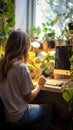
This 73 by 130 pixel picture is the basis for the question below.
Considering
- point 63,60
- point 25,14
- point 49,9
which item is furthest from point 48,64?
point 25,14

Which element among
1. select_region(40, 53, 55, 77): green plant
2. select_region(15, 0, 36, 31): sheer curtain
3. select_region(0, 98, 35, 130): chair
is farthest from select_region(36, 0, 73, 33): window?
select_region(0, 98, 35, 130): chair

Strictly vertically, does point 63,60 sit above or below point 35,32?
below

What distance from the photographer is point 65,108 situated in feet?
9.02

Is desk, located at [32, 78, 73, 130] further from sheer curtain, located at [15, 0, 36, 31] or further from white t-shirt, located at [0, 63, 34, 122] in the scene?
sheer curtain, located at [15, 0, 36, 31]

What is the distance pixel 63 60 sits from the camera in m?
2.59

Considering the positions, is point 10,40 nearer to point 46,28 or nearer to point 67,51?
point 67,51

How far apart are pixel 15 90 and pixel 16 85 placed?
0.04 meters

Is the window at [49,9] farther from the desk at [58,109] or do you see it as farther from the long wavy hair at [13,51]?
the long wavy hair at [13,51]

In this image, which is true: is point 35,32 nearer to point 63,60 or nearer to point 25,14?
point 25,14

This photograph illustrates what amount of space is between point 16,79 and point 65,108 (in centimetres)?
95

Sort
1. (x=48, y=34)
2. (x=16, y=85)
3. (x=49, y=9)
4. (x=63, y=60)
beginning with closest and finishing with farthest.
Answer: (x=16, y=85), (x=63, y=60), (x=48, y=34), (x=49, y=9)

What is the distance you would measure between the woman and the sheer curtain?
51.5 inches

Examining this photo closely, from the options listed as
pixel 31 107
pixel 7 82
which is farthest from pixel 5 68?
pixel 31 107

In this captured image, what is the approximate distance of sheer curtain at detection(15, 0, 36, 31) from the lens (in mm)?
3377
